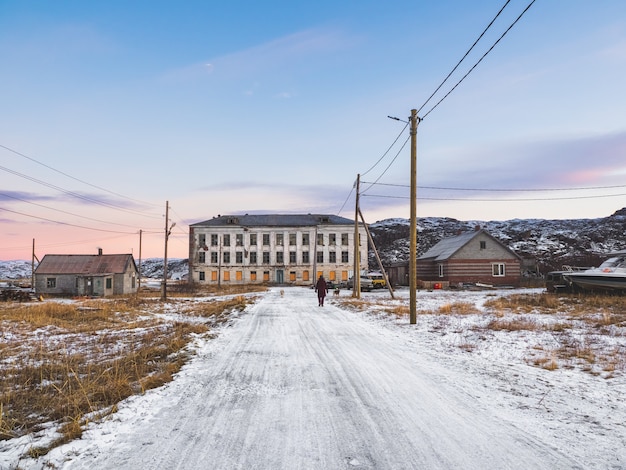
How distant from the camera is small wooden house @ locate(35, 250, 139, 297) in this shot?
42.4m

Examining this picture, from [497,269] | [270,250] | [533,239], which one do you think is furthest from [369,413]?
[533,239]

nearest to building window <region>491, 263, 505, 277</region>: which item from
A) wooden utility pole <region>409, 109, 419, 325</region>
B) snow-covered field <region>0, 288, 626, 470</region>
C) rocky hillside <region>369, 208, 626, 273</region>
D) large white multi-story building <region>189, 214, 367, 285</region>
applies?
rocky hillside <region>369, 208, 626, 273</region>

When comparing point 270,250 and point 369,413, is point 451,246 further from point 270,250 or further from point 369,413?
point 369,413

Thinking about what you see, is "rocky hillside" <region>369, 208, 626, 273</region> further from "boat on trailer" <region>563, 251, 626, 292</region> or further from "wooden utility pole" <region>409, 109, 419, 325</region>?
"wooden utility pole" <region>409, 109, 419, 325</region>

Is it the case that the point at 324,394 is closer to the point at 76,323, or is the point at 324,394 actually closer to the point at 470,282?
the point at 76,323

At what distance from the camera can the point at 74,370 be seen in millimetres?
7453

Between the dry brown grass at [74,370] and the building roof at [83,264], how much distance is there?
31.0 m

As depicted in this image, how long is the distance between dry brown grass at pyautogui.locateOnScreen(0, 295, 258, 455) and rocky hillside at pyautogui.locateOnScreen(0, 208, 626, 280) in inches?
2414

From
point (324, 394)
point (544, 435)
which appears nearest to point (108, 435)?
point (324, 394)

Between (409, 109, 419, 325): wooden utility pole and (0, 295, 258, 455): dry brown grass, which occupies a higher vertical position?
(409, 109, 419, 325): wooden utility pole

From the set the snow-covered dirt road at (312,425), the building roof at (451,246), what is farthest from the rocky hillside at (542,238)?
the snow-covered dirt road at (312,425)

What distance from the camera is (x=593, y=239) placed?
103 m

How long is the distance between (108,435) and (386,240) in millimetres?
127939

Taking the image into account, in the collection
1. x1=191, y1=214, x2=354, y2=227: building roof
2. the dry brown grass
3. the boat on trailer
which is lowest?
the dry brown grass
